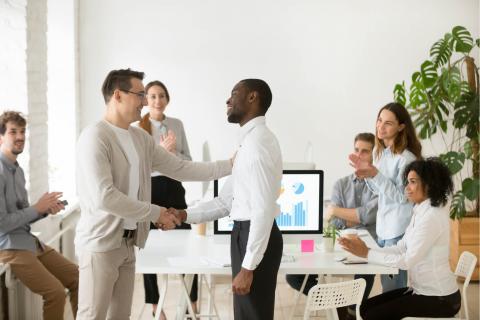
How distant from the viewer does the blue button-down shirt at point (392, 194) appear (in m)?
4.06

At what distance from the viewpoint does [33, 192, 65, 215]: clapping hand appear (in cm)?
395

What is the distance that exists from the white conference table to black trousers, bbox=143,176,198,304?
0.55 meters

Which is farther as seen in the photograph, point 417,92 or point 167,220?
point 417,92

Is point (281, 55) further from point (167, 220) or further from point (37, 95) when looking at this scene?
point (167, 220)

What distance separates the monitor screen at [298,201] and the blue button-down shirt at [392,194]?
0.34 meters

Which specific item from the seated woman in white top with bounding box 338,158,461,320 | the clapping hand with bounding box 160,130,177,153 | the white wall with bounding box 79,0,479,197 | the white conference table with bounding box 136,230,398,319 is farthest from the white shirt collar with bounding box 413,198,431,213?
the white wall with bounding box 79,0,479,197

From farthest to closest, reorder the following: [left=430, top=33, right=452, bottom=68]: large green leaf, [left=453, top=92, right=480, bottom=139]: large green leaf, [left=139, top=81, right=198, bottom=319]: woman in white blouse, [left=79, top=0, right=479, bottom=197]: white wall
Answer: [left=79, top=0, right=479, bottom=197]: white wall, [left=430, top=33, right=452, bottom=68]: large green leaf, [left=453, top=92, right=480, bottom=139]: large green leaf, [left=139, top=81, right=198, bottom=319]: woman in white blouse

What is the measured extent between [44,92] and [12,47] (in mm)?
500

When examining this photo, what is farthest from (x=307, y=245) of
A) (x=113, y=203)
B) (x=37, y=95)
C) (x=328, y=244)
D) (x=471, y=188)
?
(x=471, y=188)

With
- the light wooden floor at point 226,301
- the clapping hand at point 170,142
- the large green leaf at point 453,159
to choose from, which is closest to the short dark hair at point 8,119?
the clapping hand at point 170,142

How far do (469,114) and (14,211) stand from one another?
356cm

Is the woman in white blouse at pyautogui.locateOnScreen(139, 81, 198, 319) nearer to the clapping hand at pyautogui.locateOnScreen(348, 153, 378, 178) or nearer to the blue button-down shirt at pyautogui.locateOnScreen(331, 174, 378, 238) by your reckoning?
the blue button-down shirt at pyautogui.locateOnScreen(331, 174, 378, 238)

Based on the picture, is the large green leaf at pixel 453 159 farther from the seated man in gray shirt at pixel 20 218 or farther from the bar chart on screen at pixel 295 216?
the seated man in gray shirt at pixel 20 218

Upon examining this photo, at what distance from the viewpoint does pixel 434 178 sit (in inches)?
145
